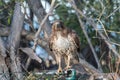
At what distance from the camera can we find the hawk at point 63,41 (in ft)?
29.0

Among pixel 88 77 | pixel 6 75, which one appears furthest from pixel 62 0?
pixel 6 75

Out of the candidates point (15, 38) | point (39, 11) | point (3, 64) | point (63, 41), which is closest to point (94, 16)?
point (39, 11)

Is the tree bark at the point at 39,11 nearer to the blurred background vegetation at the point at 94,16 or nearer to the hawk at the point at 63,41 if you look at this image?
the blurred background vegetation at the point at 94,16

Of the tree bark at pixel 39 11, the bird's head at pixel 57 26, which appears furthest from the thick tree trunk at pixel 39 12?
the bird's head at pixel 57 26

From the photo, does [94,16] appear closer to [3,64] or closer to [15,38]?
[15,38]

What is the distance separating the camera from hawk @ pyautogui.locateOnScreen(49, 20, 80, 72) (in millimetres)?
8844

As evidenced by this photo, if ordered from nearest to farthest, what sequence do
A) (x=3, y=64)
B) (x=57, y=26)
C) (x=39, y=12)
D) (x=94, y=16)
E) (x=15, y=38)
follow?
(x=3, y=64)
(x=57, y=26)
(x=15, y=38)
(x=39, y=12)
(x=94, y=16)

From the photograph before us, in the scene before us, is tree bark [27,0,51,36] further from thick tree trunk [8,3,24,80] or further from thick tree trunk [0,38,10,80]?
thick tree trunk [0,38,10,80]

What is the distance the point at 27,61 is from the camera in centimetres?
988

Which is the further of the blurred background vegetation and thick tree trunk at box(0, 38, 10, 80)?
the blurred background vegetation

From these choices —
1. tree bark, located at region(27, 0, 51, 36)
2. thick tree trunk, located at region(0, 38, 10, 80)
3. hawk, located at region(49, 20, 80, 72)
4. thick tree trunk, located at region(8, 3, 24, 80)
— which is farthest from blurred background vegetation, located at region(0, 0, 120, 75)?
thick tree trunk, located at region(0, 38, 10, 80)

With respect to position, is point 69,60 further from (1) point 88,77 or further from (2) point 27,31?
(2) point 27,31

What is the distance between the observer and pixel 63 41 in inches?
351

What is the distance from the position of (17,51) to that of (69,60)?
3.12 ft
